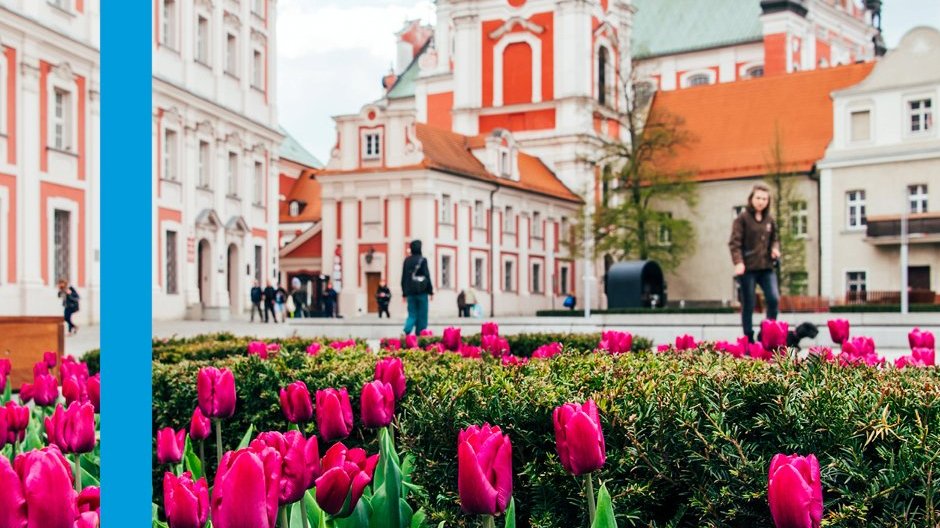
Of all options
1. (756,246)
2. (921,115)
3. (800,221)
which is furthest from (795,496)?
(800,221)

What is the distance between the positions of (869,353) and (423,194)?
123 feet

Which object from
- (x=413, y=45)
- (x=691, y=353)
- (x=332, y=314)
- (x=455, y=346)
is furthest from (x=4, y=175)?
(x=413, y=45)

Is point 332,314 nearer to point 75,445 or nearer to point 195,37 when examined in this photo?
point 195,37

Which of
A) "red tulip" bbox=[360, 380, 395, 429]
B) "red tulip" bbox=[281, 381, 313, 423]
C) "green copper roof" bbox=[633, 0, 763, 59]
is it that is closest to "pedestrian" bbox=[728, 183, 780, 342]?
"red tulip" bbox=[281, 381, 313, 423]

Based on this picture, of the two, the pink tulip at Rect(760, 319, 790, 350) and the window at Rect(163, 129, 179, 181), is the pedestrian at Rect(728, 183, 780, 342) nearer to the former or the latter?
the pink tulip at Rect(760, 319, 790, 350)

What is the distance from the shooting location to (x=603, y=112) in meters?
54.5

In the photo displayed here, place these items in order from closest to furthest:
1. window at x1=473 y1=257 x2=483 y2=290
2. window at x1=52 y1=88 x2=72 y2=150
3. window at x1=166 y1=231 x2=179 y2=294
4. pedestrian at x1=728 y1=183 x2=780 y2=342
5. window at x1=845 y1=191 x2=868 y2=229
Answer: pedestrian at x1=728 y1=183 x2=780 y2=342
window at x1=52 y1=88 x2=72 y2=150
window at x1=166 y1=231 x2=179 y2=294
window at x1=845 y1=191 x2=868 y2=229
window at x1=473 y1=257 x2=483 y2=290

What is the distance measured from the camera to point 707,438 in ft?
9.91

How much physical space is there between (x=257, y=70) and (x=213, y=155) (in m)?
4.74

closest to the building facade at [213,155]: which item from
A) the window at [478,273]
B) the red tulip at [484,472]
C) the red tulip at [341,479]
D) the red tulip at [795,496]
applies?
the window at [478,273]

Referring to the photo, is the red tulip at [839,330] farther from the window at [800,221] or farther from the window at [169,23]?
the window at [800,221]

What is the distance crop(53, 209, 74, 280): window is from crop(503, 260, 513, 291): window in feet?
77.5

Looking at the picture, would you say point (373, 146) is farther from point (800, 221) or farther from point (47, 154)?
point (800, 221)

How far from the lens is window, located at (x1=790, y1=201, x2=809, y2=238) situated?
44.3 metres
